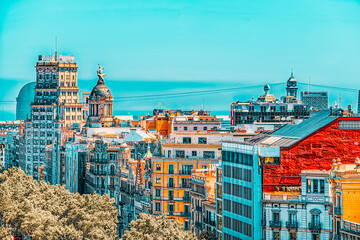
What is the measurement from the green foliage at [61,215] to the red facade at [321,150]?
104ft

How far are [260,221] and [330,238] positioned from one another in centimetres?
826

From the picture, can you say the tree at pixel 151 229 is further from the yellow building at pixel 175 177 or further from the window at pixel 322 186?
the yellow building at pixel 175 177

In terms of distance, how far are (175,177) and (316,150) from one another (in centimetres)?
4773

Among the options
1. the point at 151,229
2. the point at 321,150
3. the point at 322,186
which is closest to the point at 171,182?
the point at 151,229

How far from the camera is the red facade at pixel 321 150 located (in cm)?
10650

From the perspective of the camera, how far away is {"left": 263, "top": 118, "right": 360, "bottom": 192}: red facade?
349 ft

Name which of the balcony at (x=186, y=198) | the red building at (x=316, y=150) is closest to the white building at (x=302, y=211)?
the red building at (x=316, y=150)

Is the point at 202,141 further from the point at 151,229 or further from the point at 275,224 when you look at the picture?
the point at 275,224

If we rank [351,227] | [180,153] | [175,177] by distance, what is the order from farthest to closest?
[180,153], [175,177], [351,227]

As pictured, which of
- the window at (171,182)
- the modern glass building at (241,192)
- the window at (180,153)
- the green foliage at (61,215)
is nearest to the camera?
the modern glass building at (241,192)

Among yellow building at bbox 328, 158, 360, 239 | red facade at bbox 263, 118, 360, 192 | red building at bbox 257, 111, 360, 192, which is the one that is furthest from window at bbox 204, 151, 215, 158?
yellow building at bbox 328, 158, 360, 239

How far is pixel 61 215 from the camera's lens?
505 feet

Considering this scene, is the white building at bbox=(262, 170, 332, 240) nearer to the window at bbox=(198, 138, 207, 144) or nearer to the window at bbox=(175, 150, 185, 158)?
the window at bbox=(175, 150, 185, 158)

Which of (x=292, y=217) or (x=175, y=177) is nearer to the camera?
(x=292, y=217)
